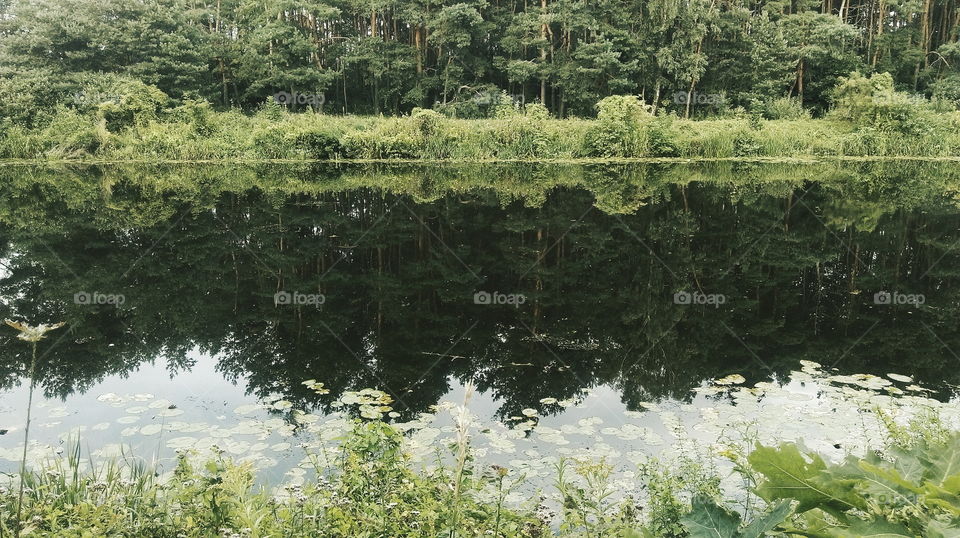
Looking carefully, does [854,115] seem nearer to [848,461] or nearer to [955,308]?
[955,308]

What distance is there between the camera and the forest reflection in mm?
5879

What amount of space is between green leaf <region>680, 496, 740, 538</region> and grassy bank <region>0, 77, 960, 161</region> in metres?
26.0

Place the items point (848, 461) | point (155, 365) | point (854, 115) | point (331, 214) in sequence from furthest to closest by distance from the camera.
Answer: point (854, 115) < point (331, 214) < point (155, 365) < point (848, 461)

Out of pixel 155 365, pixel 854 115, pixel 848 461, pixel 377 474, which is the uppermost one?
pixel 854 115

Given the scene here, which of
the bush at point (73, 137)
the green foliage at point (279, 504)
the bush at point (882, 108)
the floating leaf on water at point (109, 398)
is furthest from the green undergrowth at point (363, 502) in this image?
the bush at point (882, 108)

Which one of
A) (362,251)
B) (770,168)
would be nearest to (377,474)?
(362,251)

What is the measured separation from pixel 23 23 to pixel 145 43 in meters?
5.57

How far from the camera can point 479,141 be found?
89.5 feet

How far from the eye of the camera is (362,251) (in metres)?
10.2

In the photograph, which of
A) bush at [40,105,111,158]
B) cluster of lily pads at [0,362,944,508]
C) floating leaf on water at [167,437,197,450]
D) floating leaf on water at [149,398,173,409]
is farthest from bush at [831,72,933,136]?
bush at [40,105,111,158]

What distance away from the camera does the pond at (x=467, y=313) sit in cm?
478

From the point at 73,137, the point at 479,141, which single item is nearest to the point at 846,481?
the point at 479,141

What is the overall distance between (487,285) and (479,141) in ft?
64.1

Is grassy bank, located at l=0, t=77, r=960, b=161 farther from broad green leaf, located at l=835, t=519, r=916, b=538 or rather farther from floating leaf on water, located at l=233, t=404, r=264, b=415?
broad green leaf, located at l=835, t=519, r=916, b=538
